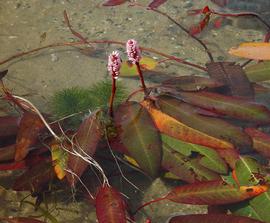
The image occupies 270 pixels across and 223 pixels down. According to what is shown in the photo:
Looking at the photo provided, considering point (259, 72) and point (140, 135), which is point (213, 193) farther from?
point (259, 72)

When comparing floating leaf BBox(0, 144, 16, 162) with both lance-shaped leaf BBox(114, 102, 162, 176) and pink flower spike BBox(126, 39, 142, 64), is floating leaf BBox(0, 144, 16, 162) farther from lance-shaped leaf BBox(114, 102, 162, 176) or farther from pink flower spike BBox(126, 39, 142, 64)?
pink flower spike BBox(126, 39, 142, 64)

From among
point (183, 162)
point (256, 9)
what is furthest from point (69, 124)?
point (256, 9)

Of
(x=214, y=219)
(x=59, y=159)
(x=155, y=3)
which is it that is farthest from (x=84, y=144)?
(x=155, y=3)

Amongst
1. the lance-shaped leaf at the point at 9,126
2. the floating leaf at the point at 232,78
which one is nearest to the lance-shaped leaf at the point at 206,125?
the floating leaf at the point at 232,78

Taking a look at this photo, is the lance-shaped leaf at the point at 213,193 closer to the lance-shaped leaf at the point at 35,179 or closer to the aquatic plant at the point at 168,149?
the aquatic plant at the point at 168,149

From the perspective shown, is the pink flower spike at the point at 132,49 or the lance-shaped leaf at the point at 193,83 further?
the lance-shaped leaf at the point at 193,83

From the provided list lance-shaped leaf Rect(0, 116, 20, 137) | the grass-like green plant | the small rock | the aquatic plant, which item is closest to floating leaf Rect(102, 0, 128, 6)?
the small rock

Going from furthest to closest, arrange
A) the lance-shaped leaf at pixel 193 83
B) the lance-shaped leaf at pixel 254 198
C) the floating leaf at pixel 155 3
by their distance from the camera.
Result: the floating leaf at pixel 155 3 → the lance-shaped leaf at pixel 193 83 → the lance-shaped leaf at pixel 254 198

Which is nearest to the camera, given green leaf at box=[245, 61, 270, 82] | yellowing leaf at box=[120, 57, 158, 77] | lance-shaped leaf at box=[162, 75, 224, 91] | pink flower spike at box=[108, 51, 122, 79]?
pink flower spike at box=[108, 51, 122, 79]
